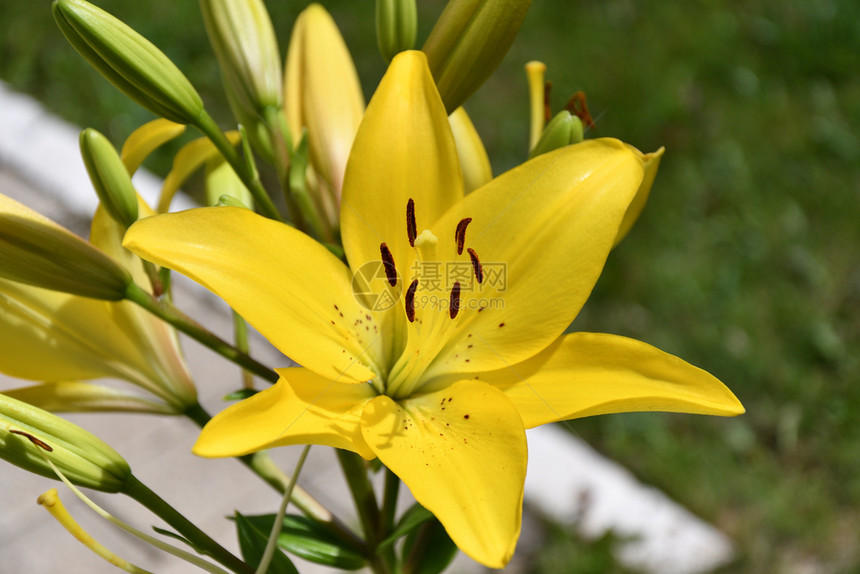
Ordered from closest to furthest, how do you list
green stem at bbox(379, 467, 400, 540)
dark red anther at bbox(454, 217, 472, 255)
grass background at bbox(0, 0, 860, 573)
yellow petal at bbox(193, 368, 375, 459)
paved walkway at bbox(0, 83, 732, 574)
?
yellow petal at bbox(193, 368, 375, 459) < dark red anther at bbox(454, 217, 472, 255) < green stem at bbox(379, 467, 400, 540) < paved walkway at bbox(0, 83, 732, 574) < grass background at bbox(0, 0, 860, 573)

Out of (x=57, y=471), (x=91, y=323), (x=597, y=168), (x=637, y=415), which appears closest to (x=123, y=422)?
(x=637, y=415)

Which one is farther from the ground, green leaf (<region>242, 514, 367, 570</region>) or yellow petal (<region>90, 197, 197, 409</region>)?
yellow petal (<region>90, 197, 197, 409</region>)

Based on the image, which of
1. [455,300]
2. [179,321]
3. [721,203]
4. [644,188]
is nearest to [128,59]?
[179,321]

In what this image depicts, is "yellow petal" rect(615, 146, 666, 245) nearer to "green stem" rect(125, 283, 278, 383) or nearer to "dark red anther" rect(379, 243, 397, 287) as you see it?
"dark red anther" rect(379, 243, 397, 287)

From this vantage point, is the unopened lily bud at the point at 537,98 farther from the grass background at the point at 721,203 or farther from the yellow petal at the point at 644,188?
the grass background at the point at 721,203

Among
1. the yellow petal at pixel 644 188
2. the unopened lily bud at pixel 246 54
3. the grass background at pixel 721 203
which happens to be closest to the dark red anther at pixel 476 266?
the yellow petal at pixel 644 188

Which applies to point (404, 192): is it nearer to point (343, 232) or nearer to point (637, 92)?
point (343, 232)

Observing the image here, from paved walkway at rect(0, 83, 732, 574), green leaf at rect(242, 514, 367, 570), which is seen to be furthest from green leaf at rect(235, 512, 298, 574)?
paved walkway at rect(0, 83, 732, 574)
